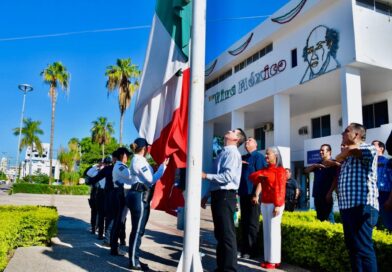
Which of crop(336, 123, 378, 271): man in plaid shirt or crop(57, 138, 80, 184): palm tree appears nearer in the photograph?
crop(336, 123, 378, 271): man in plaid shirt

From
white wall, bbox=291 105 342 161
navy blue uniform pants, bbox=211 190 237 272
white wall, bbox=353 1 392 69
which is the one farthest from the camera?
white wall, bbox=291 105 342 161

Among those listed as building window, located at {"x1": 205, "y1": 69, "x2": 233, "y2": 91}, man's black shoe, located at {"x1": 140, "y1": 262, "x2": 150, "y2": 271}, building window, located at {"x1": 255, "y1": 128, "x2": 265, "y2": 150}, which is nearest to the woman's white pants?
man's black shoe, located at {"x1": 140, "y1": 262, "x2": 150, "y2": 271}

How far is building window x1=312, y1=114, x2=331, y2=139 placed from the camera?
20.0 m

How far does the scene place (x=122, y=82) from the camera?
3344 centimetres

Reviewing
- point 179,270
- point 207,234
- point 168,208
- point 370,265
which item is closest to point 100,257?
point 168,208

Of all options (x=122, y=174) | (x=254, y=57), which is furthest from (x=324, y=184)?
(x=254, y=57)

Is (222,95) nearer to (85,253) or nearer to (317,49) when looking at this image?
(317,49)

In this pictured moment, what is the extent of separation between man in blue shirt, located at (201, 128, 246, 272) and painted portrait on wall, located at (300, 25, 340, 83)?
1180 centimetres

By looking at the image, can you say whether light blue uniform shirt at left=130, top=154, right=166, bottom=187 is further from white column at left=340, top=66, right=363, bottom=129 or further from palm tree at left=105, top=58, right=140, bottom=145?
palm tree at left=105, top=58, right=140, bottom=145

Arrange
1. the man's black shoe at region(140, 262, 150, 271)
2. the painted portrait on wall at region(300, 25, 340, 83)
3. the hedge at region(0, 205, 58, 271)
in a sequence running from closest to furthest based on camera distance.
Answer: the man's black shoe at region(140, 262, 150, 271)
the hedge at region(0, 205, 58, 271)
the painted portrait on wall at region(300, 25, 340, 83)

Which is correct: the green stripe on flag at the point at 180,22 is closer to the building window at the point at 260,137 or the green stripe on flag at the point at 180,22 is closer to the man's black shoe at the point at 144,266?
the man's black shoe at the point at 144,266

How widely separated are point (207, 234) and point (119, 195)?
2.93 meters

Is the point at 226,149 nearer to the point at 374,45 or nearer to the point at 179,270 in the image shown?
the point at 179,270

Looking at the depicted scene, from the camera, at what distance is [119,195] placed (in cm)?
595
